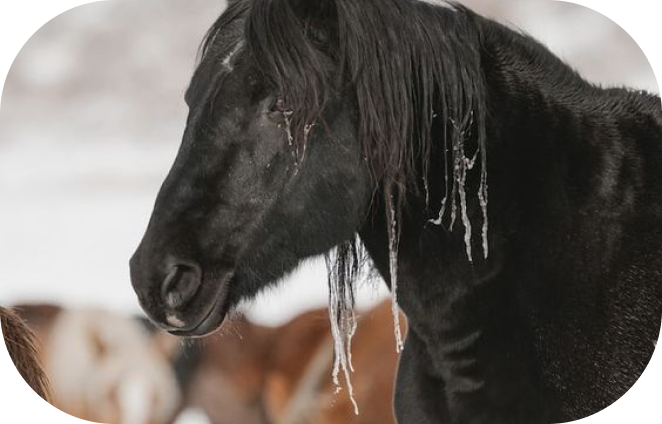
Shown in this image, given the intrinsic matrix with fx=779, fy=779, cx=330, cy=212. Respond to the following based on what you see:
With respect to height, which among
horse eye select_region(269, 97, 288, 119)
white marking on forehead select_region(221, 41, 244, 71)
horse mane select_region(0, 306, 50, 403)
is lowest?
horse mane select_region(0, 306, 50, 403)

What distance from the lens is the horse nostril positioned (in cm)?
77

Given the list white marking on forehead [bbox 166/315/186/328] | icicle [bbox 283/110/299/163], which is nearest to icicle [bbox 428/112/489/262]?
Result: icicle [bbox 283/110/299/163]

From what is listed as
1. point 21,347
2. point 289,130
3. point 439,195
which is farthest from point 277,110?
point 21,347

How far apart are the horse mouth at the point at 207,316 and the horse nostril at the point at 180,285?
0.01 m

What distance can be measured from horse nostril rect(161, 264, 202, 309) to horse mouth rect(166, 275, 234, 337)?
0.04 feet

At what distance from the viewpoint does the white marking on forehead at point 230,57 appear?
81 centimetres

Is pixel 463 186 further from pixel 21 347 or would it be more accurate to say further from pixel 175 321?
pixel 21 347

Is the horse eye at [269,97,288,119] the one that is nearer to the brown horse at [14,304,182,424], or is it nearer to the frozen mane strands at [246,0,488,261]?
the frozen mane strands at [246,0,488,261]

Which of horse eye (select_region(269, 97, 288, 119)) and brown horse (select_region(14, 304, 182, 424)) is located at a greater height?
horse eye (select_region(269, 97, 288, 119))

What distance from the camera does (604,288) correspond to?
84 centimetres

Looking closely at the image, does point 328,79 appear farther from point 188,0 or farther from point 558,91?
point 188,0

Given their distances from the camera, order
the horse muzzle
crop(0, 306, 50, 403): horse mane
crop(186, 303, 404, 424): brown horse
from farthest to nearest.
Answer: crop(186, 303, 404, 424): brown horse
crop(0, 306, 50, 403): horse mane
the horse muzzle

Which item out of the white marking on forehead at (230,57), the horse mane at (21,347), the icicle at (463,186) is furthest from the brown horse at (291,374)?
the white marking on forehead at (230,57)

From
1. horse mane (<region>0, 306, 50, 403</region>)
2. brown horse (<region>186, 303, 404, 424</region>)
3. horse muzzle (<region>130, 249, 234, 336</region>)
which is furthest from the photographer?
brown horse (<region>186, 303, 404, 424</region>)
